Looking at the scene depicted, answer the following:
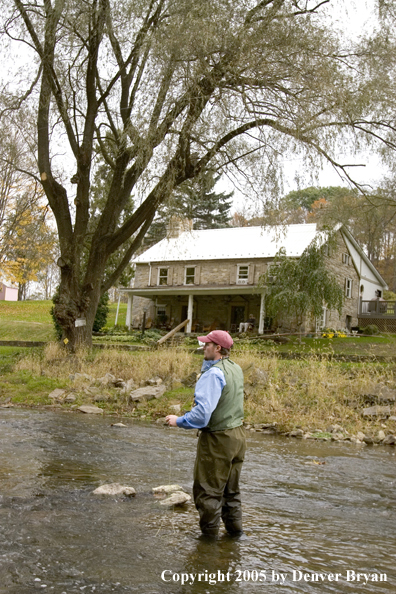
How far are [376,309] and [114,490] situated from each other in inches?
1428

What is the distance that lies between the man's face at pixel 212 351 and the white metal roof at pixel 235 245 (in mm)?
28655

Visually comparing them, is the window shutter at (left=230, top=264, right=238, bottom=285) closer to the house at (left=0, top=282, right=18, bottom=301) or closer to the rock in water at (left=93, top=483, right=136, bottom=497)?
the rock in water at (left=93, top=483, right=136, bottom=497)

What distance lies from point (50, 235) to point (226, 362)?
1634 cm

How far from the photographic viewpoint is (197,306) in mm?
39188

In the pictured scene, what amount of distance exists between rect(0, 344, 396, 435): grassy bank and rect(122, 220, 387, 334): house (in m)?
16.5

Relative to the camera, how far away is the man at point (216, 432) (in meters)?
5.03

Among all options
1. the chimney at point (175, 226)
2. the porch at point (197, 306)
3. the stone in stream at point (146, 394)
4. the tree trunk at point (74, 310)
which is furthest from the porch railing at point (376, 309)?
the stone in stream at point (146, 394)

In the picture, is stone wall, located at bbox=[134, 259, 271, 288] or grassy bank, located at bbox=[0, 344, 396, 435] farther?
stone wall, located at bbox=[134, 259, 271, 288]

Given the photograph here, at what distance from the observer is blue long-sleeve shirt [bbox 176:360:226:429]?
496 centimetres

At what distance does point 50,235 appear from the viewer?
67.3 ft

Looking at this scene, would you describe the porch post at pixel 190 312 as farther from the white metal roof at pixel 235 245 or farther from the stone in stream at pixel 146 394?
the stone in stream at pixel 146 394

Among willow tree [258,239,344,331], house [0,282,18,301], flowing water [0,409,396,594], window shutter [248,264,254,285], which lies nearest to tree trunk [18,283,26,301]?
house [0,282,18,301]

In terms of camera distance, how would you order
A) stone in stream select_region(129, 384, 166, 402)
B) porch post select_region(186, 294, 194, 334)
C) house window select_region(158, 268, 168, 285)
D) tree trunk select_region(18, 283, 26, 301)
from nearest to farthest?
stone in stream select_region(129, 384, 166, 402) → porch post select_region(186, 294, 194, 334) → house window select_region(158, 268, 168, 285) → tree trunk select_region(18, 283, 26, 301)

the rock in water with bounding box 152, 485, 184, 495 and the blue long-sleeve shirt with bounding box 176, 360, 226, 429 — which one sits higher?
the blue long-sleeve shirt with bounding box 176, 360, 226, 429
